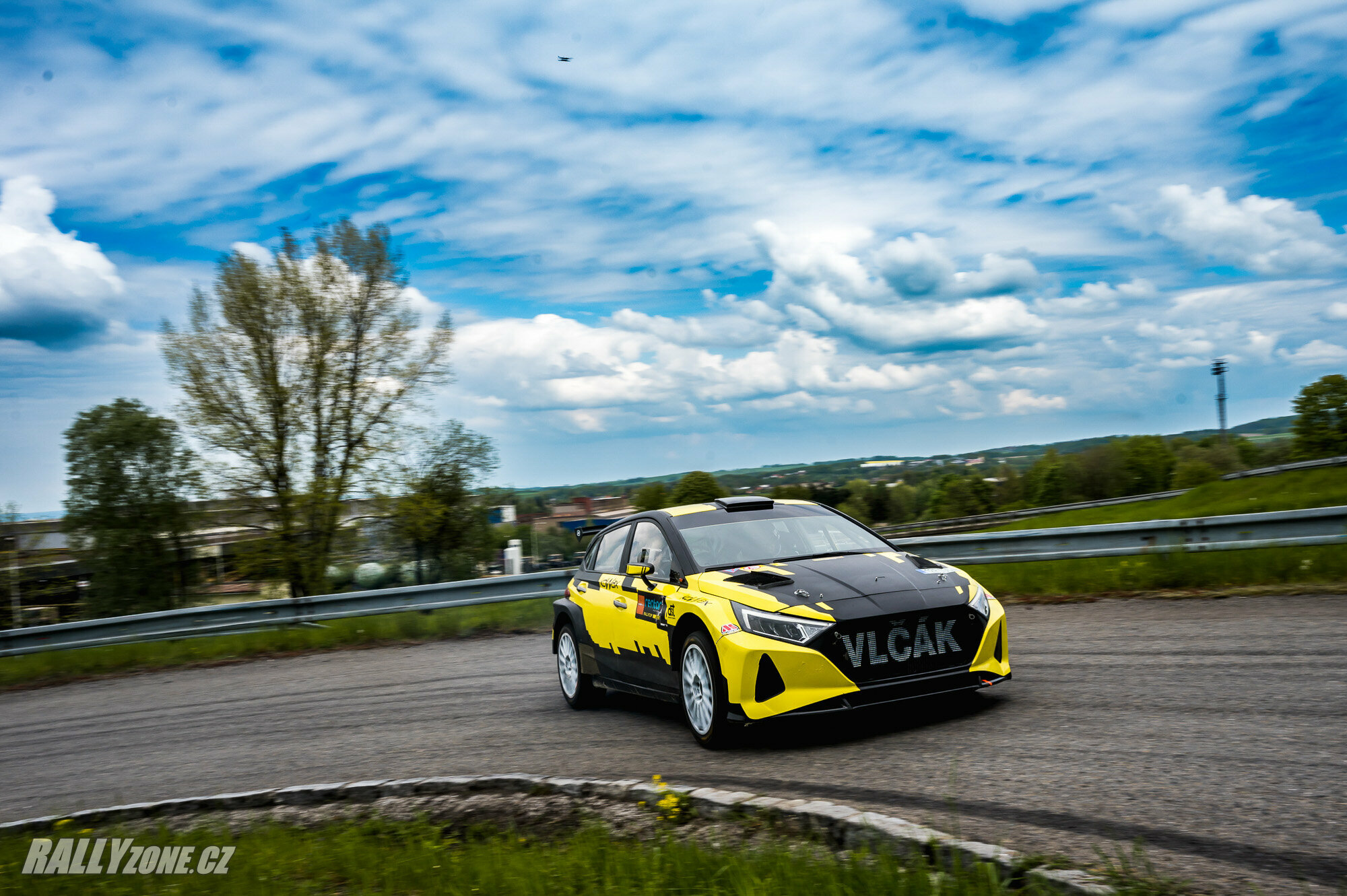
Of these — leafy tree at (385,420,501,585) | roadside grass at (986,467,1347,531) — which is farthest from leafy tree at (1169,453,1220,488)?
leafy tree at (385,420,501,585)

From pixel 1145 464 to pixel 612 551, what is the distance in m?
60.0

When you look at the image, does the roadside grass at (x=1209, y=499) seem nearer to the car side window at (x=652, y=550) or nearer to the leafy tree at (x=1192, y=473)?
the leafy tree at (x=1192, y=473)

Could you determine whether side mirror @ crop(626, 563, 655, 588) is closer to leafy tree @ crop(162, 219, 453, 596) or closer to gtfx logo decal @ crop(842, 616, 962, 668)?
gtfx logo decal @ crop(842, 616, 962, 668)

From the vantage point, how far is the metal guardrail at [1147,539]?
9.70m

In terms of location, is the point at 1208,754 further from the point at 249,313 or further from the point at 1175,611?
the point at 249,313

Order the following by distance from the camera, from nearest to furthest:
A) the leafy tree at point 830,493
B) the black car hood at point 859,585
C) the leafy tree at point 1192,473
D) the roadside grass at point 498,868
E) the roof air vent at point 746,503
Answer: the roadside grass at point 498,868 < the black car hood at point 859,585 < the roof air vent at point 746,503 < the leafy tree at point 830,493 < the leafy tree at point 1192,473

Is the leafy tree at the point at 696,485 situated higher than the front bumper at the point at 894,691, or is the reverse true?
the leafy tree at the point at 696,485

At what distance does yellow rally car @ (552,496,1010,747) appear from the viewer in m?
5.75

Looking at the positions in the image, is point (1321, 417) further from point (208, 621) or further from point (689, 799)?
point (689, 799)

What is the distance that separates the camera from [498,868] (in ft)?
14.7

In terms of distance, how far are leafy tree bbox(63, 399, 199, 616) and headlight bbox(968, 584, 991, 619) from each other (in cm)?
2713

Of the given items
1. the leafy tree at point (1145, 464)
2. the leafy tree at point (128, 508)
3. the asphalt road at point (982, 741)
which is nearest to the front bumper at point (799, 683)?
the asphalt road at point (982, 741)

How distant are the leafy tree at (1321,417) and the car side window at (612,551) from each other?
72580 mm
